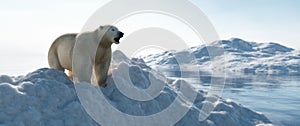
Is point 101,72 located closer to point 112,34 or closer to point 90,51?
point 90,51

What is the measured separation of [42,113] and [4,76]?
1686 mm

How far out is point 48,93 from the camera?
6.49 meters

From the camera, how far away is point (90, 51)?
7633 mm

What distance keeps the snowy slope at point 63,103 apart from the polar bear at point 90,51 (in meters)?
0.37

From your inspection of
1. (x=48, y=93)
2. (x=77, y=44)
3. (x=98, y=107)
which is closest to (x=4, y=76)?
(x=48, y=93)

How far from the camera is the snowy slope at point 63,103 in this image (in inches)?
230

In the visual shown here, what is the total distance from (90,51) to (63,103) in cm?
169

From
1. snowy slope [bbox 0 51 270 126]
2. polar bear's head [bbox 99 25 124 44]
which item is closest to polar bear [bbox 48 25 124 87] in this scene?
polar bear's head [bbox 99 25 124 44]

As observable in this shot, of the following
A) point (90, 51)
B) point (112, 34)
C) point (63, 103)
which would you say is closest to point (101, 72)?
point (90, 51)

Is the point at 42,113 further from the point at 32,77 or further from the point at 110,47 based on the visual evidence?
the point at 110,47

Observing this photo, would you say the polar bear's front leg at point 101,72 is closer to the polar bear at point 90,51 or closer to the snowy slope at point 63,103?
the polar bear at point 90,51

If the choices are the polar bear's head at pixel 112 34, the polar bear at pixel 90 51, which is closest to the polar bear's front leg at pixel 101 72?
the polar bear at pixel 90 51

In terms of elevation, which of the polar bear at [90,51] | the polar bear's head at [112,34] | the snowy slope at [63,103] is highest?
the polar bear's head at [112,34]

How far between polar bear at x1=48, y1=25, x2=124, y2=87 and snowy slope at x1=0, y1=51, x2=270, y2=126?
373 millimetres
